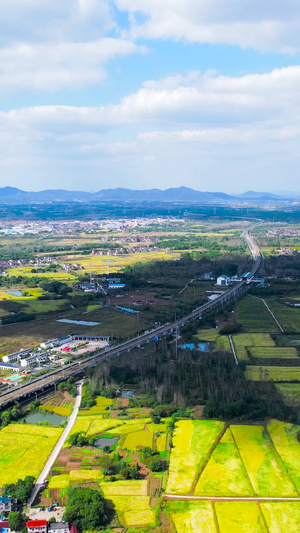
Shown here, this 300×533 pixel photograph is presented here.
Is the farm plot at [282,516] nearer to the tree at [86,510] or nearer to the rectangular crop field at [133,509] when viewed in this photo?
the rectangular crop field at [133,509]

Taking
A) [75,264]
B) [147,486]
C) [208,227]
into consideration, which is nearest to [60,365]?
[147,486]

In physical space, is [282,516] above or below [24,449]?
above

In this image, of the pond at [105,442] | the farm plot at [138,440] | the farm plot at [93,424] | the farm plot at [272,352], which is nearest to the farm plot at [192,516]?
the farm plot at [138,440]

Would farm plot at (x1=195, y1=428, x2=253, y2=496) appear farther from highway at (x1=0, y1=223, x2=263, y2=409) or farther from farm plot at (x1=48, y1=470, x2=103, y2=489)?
highway at (x1=0, y1=223, x2=263, y2=409)

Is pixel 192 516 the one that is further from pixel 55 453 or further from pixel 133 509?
pixel 55 453

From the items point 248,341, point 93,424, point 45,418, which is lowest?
point 45,418

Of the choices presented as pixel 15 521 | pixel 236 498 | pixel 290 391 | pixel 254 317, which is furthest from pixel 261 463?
pixel 254 317
